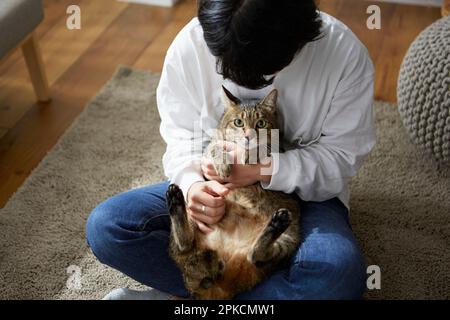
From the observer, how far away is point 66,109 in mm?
2102

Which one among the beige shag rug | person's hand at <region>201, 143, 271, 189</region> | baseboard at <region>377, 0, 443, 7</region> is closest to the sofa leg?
the beige shag rug

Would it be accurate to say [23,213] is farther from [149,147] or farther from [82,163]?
[149,147]

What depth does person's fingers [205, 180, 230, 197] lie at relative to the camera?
1.21 metres

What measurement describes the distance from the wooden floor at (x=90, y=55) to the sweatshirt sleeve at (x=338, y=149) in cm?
96

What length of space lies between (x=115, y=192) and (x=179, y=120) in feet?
1.67

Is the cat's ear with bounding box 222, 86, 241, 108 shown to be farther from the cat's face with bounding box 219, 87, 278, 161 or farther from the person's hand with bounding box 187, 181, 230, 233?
the person's hand with bounding box 187, 181, 230, 233

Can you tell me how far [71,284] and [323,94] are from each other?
817 mm

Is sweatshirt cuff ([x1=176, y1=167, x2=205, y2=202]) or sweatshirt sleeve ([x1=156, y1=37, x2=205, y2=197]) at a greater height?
sweatshirt sleeve ([x1=156, y1=37, x2=205, y2=197])

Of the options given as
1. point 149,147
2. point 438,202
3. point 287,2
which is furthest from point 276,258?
point 149,147

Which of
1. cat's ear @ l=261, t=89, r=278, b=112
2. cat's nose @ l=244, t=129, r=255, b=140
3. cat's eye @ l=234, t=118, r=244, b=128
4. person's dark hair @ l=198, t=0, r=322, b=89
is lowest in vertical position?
cat's nose @ l=244, t=129, r=255, b=140

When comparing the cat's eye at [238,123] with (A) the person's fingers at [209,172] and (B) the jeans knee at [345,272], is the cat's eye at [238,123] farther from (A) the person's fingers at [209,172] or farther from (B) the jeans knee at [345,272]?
(B) the jeans knee at [345,272]

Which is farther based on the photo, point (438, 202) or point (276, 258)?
point (438, 202)

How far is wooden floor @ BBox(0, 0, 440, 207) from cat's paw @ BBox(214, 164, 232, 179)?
85 centimetres

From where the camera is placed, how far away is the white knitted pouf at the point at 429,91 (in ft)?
5.16
